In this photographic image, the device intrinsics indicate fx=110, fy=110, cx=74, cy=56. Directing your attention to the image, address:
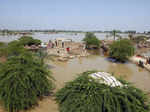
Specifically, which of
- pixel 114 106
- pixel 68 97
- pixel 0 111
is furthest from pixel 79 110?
pixel 0 111

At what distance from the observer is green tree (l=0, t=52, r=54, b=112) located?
5.55 meters

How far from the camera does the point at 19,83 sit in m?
5.60

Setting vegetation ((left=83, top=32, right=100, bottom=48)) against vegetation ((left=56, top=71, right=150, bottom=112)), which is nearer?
vegetation ((left=56, top=71, right=150, bottom=112))

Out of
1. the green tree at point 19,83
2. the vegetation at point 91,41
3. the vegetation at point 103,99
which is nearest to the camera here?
the vegetation at point 103,99

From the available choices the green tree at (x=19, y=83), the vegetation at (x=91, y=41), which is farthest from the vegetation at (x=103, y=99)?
the vegetation at (x=91, y=41)

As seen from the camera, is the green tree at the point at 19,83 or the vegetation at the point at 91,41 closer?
the green tree at the point at 19,83

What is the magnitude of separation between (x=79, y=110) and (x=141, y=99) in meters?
2.69

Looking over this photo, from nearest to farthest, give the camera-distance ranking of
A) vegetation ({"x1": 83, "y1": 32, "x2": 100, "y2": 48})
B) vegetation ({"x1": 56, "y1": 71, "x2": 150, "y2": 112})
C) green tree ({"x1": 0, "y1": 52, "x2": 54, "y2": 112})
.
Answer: vegetation ({"x1": 56, "y1": 71, "x2": 150, "y2": 112}), green tree ({"x1": 0, "y1": 52, "x2": 54, "y2": 112}), vegetation ({"x1": 83, "y1": 32, "x2": 100, "y2": 48})

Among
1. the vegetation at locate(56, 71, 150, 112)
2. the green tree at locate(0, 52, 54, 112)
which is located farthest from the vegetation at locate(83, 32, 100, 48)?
the vegetation at locate(56, 71, 150, 112)

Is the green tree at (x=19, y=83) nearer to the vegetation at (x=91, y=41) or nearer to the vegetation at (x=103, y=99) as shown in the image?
the vegetation at (x=103, y=99)

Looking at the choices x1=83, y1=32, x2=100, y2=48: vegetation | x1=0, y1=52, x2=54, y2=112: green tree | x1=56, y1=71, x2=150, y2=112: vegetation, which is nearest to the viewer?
x1=56, y1=71, x2=150, y2=112: vegetation

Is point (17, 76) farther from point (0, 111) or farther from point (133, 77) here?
point (133, 77)

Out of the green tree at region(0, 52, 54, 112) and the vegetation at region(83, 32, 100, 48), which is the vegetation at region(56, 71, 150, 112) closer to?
the green tree at region(0, 52, 54, 112)

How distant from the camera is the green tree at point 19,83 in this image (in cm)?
555
